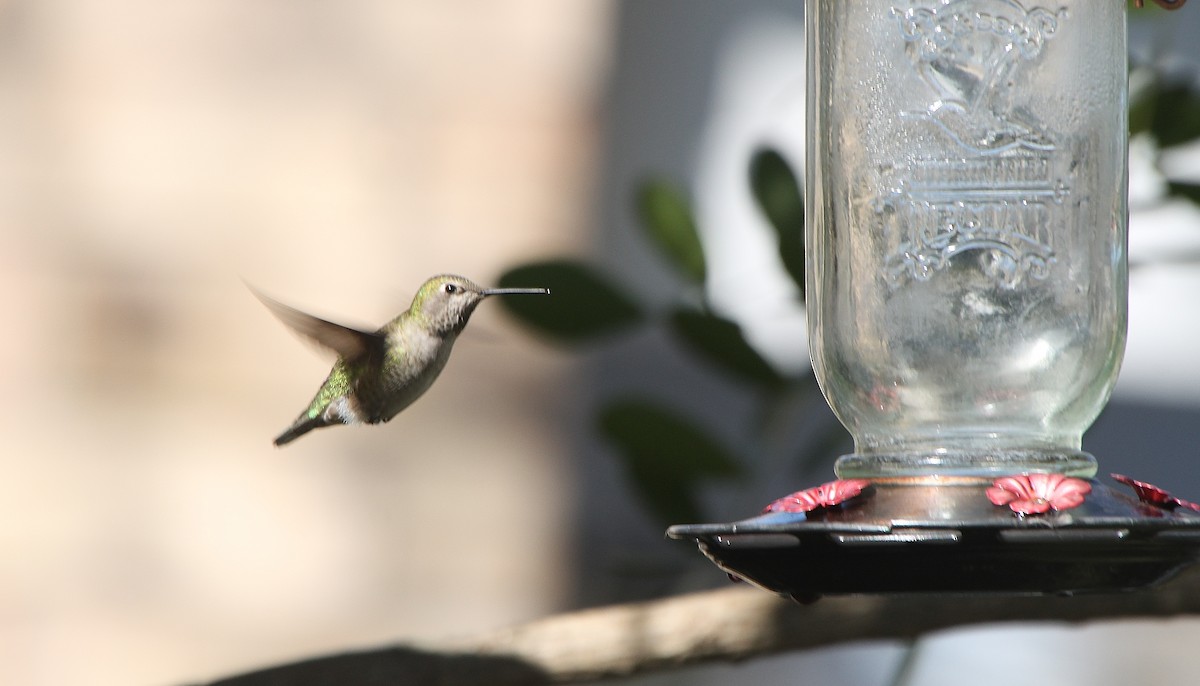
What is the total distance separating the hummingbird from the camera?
5.05 ft

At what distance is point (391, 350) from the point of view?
163cm

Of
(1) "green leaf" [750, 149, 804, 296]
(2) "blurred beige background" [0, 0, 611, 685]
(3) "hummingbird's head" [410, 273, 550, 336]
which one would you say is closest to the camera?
(3) "hummingbird's head" [410, 273, 550, 336]

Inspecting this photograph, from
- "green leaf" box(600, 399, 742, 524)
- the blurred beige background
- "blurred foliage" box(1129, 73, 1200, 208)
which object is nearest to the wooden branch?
"green leaf" box(600, 399, 742, 524)

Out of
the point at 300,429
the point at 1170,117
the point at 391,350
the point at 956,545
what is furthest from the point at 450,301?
the point at 1170,117

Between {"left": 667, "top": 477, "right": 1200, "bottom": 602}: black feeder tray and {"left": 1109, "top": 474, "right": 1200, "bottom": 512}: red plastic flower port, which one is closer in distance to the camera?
{"left": 667, "top": 477, "right": 1200, "bottom": 602}: black feeder tray

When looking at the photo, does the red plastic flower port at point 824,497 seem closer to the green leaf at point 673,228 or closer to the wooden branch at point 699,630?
the wooden branch at point 699,630

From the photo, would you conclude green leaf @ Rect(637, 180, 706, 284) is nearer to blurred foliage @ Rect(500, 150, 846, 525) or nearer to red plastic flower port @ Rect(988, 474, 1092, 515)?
blurred foliage @ Rect(500, 150, 846, 525)

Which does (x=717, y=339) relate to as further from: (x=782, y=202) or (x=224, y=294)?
(x=224, y=294)

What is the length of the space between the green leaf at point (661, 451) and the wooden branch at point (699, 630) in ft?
0.79

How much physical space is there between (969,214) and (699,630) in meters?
0.57

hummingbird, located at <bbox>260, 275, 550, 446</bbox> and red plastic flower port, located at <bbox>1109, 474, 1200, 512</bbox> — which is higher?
hummingbird, located at <bbox>260, 275, 550, 446</bbox>

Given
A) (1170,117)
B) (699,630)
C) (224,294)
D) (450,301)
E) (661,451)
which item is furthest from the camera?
(224,294)

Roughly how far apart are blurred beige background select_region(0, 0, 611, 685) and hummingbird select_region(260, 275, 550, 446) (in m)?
1.52

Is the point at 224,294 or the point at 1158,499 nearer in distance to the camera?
the point at 1158,499
